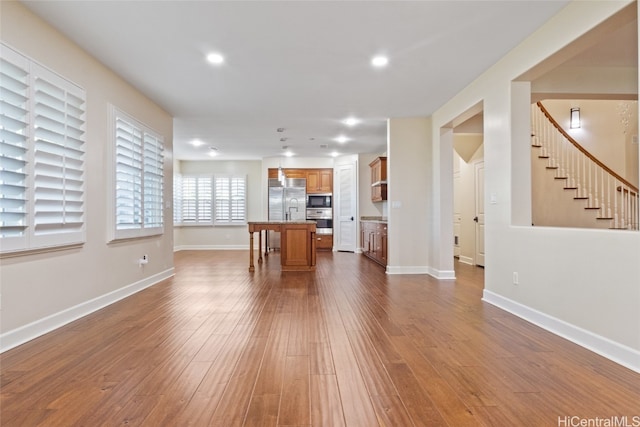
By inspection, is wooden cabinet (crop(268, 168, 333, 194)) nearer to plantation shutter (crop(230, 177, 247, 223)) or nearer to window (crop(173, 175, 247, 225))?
plantation shutter (crop(230, 177, 247, 223))

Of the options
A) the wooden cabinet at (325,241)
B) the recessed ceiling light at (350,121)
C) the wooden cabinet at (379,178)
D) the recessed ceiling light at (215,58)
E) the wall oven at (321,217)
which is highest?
the recessed ceiling light at (350,121)

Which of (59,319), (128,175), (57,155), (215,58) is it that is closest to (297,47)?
(215,58)

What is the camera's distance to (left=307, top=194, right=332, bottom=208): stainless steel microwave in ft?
33.0

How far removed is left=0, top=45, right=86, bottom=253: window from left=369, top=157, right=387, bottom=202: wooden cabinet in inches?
236

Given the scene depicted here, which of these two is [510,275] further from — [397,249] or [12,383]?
[12,383]

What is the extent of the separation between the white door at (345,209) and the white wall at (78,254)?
5617 mm

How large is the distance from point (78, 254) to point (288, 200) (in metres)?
6.90

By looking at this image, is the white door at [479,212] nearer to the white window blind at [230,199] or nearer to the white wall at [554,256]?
the white wall at [554,256]

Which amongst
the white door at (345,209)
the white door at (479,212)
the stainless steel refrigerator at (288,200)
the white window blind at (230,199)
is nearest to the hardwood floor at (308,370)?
the white door at (479,212)

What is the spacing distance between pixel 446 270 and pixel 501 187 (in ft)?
6.76

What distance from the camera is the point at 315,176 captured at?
10.0m

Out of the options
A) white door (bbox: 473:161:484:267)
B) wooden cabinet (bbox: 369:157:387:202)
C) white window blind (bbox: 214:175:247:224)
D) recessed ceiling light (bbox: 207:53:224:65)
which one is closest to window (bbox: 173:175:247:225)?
white window blind (bbox: 214:175:247:224)

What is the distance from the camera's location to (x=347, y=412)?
167 centimetres

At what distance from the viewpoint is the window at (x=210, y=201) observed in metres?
10.3
